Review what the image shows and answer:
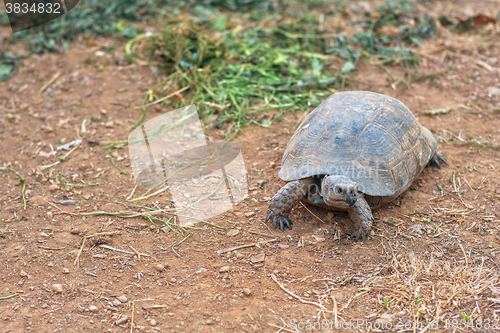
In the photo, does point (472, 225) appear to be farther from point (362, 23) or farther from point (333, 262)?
point (362, 23)

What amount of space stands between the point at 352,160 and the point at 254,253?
3.56ft

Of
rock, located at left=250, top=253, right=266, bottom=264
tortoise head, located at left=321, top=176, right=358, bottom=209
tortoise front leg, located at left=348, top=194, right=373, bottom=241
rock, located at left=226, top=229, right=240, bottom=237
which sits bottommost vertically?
rock, located at left=226, top=229, right=240, bottom=237

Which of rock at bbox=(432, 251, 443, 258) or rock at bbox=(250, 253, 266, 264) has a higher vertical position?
rock at bbox=(432, 251, 443, 258)

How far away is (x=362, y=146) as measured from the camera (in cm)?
335

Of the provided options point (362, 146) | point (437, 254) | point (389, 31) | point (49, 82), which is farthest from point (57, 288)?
point (389, 31)

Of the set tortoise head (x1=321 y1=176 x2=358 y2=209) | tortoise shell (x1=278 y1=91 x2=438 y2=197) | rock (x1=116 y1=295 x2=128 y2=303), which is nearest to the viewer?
rock (x1=116 y1=295 x2=128 y2=303)

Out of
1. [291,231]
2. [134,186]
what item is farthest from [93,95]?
[291,231]

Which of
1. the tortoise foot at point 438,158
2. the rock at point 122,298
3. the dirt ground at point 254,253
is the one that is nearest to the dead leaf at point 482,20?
the dirt ground at point 254,253

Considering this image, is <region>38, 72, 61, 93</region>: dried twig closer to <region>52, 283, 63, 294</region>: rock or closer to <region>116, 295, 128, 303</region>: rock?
<region>52, 283, 63, 294</region>: rock

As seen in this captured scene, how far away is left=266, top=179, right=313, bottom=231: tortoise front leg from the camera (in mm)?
3342

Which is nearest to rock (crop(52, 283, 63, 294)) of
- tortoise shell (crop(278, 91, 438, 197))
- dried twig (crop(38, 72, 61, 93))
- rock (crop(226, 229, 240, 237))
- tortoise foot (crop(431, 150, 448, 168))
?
rock (crop(226, 229, 240, 237))

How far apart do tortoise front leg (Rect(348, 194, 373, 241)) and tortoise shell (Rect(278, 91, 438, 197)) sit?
108 mm

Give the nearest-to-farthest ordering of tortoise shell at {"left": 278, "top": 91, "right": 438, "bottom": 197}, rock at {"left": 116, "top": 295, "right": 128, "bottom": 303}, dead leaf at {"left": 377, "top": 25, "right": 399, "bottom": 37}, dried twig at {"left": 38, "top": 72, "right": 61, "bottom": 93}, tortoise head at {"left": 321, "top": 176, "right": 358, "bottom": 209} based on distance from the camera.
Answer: rock at {"left": 116, "top": 295, "right": 128, "bottom": 303} < tortoise head at {"left": 321, "top": 176, "right": 358, "bottom": 209} < tortoise shell at {"left": 278, "top": 91, "right": 438, "bottom": 197} < dried twig at {"left": 38, "top": 72, "right": 61, "bottom": 93} < dead leaf at {"left": 377, "top": 25, "right": 399, "bottom": 37}

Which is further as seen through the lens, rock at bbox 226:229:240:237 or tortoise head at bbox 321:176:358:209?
rock at bbox 226:229:240:237
